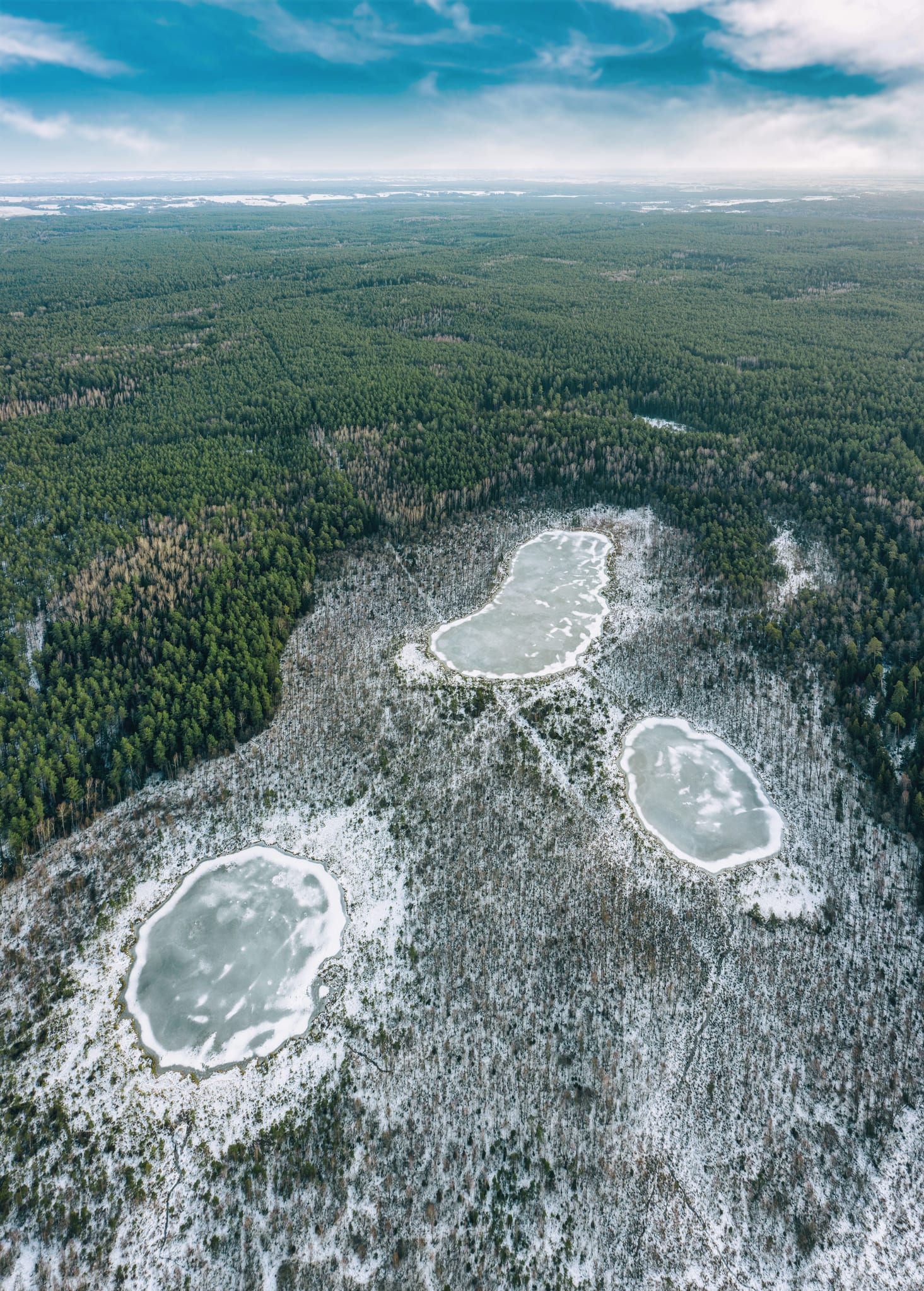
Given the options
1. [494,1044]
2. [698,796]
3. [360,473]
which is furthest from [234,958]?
[360,473]

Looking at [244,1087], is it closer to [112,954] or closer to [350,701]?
[112,954]

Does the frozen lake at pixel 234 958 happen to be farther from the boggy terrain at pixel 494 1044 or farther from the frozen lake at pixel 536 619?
the frozen lake at pixel 536 619

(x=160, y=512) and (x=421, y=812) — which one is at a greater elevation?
Result: (x=160, y=512)

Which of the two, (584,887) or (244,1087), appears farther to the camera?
(584,887)

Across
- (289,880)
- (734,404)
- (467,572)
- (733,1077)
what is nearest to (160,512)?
(467,572)

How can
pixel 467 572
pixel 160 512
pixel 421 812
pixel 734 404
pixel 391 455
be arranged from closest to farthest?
pixel 421 812 < pixel 467 572 < pixel 160 512 < pixel 391 455 < pixel 734 404

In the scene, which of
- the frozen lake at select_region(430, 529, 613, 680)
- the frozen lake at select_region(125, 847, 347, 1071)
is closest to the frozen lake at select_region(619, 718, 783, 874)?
the frozen lake at select_region(430, 529, 613, 680)

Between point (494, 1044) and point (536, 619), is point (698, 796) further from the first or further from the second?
point (536, 619)
